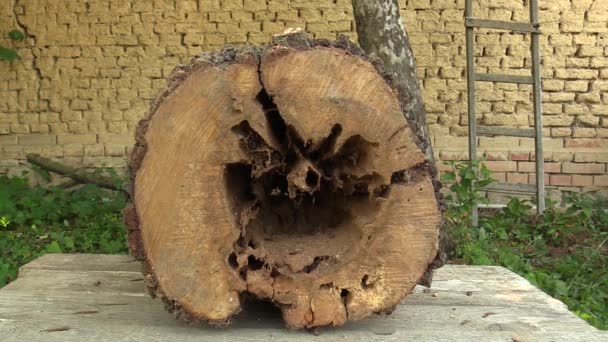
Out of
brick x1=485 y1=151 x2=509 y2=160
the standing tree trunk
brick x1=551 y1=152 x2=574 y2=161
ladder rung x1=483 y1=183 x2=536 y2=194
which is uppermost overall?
the standing tree trunk

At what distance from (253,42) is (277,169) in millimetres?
3432

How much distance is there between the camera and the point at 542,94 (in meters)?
4.88

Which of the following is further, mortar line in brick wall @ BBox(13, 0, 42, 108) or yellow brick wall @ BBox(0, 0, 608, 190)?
mortar line in brick wall @ BBox(13, 0, 42, 108)

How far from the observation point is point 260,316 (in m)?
1.81

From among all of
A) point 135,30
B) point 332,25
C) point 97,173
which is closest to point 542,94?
point 332,25

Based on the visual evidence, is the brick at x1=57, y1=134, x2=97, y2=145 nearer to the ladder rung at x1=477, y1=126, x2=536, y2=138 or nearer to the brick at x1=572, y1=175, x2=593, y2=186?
the ladder rung at x1=477, y1=126, x2=536, y2=138

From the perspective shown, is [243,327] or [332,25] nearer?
[243,327]

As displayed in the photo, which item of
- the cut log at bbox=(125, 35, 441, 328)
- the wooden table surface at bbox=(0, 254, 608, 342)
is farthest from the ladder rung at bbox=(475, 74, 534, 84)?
the cut log at bbox=(125, 35, 441, 328)

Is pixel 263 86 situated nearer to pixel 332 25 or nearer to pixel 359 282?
pixel 359 282

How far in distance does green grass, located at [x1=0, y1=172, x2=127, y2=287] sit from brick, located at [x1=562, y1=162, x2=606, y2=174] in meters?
3.46

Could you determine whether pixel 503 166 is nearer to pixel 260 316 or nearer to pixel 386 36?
pixel 386 36

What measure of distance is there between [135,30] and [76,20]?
0.52m

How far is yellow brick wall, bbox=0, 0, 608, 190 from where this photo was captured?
4.83 m

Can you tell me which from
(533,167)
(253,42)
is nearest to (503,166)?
(533,167)
